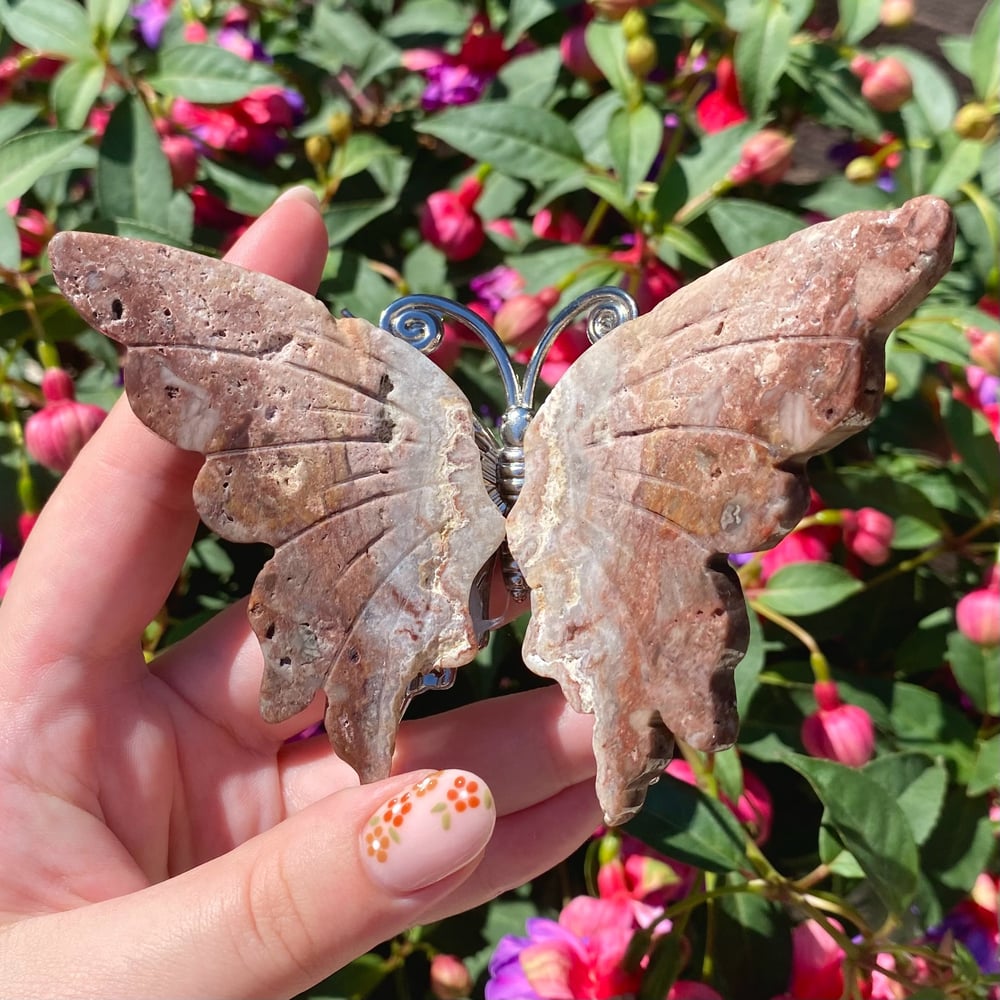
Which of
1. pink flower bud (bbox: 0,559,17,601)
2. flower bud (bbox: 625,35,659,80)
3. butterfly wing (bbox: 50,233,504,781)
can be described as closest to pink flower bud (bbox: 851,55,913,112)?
flower bud (bbox: 625,35,659,80)

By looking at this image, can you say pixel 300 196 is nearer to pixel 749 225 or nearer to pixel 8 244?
pixel 8 244

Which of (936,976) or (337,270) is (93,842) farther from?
(936,976)

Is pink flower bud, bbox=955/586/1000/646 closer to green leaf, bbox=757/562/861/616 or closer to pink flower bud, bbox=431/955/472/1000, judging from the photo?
green leaf, bbox=757/562/861/616

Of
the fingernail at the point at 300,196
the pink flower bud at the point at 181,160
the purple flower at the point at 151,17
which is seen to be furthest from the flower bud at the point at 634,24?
the purple flower at the point at 151,17

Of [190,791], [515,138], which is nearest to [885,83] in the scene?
[515,138]

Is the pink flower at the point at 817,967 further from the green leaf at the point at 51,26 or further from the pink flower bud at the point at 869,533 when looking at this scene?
the green leaf at the point at 51,26

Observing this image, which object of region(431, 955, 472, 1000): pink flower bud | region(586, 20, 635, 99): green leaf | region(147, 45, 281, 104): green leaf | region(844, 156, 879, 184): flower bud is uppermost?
region(147, 45, 281, 104): green leaf
